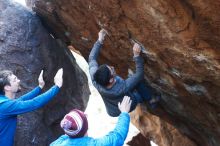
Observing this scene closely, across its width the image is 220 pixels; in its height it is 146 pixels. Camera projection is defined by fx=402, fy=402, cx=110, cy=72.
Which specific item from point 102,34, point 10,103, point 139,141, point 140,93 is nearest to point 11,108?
point 10,103

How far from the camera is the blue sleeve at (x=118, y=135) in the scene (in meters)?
4.41

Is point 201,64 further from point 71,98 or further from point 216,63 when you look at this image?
point 71,98

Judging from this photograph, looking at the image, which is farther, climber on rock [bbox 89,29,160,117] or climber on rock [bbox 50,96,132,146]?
climber on rock [bbox 89,29,160,117]

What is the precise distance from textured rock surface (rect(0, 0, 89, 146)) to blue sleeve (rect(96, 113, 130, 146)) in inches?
138

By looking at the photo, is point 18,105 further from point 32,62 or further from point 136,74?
point 32,62

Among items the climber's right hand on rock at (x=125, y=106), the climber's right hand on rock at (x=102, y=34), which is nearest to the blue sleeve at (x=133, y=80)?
the climber's right hand on rock at (x=102, y=34)

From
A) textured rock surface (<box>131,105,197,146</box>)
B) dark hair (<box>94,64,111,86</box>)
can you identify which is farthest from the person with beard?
textured rock surface (<box>131,105,197,146</box>)

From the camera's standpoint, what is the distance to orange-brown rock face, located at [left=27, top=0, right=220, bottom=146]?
5332 millimetres

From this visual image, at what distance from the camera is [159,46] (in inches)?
244

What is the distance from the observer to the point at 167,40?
591 centimetres

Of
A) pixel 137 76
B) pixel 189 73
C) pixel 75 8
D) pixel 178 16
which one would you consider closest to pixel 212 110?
pixel 189 73

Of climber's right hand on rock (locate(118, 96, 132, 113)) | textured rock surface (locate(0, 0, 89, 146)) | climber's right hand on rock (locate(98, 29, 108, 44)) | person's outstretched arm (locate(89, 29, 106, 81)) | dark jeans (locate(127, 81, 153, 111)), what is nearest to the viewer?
climber's right hand on rock (locate(118, 96, 132, 113))

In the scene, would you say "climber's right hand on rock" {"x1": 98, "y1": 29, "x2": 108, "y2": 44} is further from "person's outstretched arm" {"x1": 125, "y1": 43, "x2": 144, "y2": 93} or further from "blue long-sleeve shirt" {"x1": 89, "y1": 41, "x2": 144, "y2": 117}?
"person's outstretched arm" {"x1": 125, "y1": 43, "x2": 144, "y2": 93}

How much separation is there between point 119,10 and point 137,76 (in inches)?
42.4
